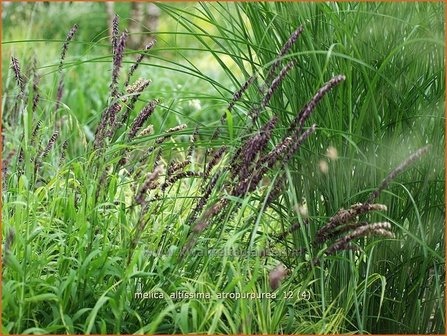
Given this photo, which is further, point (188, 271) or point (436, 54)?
point (436, 54)

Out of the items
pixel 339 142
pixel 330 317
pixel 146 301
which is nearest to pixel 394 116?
pixel 339 142

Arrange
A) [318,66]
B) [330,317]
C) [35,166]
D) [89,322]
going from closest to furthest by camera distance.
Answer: [89,322] < [318,66] < [330,317] < [35,166]

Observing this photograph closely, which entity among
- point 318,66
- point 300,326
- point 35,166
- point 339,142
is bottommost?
point 300,326

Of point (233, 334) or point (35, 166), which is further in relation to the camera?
point (35, 166)

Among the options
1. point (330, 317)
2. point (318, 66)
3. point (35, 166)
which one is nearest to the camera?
point (318, 66)

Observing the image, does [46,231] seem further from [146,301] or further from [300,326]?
[300,326]

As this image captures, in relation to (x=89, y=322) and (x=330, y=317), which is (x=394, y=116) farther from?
(x=89, y=322)

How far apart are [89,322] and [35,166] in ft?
3.22

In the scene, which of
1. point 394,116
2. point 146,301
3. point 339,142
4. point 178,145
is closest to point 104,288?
point 146,301

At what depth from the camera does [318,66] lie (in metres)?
2.77

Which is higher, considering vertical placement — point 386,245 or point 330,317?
point 386,245

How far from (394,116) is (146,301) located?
1191mm

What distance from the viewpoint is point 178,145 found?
3123 mm

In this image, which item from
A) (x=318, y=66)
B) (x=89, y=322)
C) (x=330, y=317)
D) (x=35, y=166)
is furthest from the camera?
(x=35, y=166)
